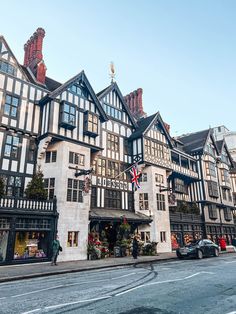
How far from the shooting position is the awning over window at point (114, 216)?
825 inches

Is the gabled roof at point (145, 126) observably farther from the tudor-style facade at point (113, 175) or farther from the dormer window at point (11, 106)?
the dormer window at point (11, 106)

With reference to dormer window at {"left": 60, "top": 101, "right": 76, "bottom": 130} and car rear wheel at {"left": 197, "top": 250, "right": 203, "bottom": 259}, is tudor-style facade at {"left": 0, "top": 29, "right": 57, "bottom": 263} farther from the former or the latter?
car rear wheel at {"left": 197, "top": 250, "right": 203, "bottom": 259}

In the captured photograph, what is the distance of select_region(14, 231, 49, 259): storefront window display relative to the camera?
16.8 meters

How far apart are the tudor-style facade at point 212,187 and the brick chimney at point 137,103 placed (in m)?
9.74

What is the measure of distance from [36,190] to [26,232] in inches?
121

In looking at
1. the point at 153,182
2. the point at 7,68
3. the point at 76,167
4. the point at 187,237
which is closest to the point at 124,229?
the point at 76,167

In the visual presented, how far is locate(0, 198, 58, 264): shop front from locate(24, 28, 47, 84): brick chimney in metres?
13.0

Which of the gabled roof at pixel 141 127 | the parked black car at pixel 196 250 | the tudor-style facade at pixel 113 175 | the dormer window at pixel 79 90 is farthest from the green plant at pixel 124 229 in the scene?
the dormer window at pixel 79 90

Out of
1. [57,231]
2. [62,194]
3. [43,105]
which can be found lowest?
[57,231]

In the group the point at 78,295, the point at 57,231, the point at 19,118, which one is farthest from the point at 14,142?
the point at 78,295

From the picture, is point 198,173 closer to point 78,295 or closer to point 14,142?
point 14,142

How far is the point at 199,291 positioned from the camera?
7793mm

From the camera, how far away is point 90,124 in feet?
74.3

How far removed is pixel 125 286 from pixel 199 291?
2.55 m
